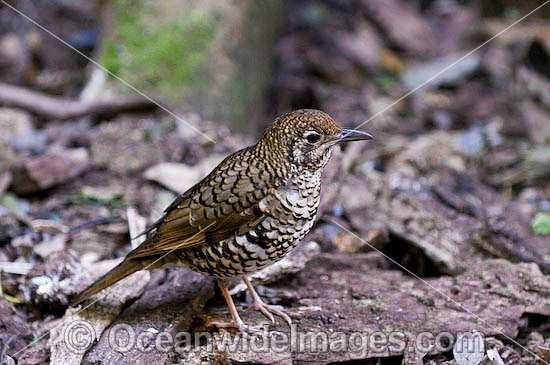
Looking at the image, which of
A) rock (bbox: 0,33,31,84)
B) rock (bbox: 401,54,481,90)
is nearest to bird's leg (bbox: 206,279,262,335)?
rock (bbox: 401,54,481,90)

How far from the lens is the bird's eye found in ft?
10.2

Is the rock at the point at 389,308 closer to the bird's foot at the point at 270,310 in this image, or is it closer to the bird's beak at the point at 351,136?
the bird's foot at the point at 270,310

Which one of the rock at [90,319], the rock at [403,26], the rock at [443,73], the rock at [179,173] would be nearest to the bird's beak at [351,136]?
the rock at [90,319]

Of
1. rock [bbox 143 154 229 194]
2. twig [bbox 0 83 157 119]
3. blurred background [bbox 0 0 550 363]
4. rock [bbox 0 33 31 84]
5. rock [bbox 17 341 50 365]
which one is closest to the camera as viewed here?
rock [bbox 17 341 50 365]

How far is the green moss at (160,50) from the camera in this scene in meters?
6.07

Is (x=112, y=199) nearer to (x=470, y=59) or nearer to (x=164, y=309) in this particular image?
(x=164, y=309)

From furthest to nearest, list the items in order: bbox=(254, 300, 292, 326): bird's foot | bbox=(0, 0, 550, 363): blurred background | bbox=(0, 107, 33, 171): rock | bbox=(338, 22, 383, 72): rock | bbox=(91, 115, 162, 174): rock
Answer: bbox=(338, 22, 383, 72): rock, bbox=(0, 107, 33, 171): rock, bbox=(91, 115, 162, 174): rock, bbox=(0, 0, 550, 363): blurred background, bbox=(254, 300, 292, 326): bird's foot

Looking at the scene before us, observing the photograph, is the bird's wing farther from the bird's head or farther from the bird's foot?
the bird's foot

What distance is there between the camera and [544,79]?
7.32m

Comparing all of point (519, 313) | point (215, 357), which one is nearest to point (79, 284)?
point (215, 357)

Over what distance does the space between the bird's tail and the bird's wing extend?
6cm

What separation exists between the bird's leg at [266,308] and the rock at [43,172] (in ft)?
7.40

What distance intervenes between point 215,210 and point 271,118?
4394 mm

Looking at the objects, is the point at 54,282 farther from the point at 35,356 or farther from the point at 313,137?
the point at 313,137
